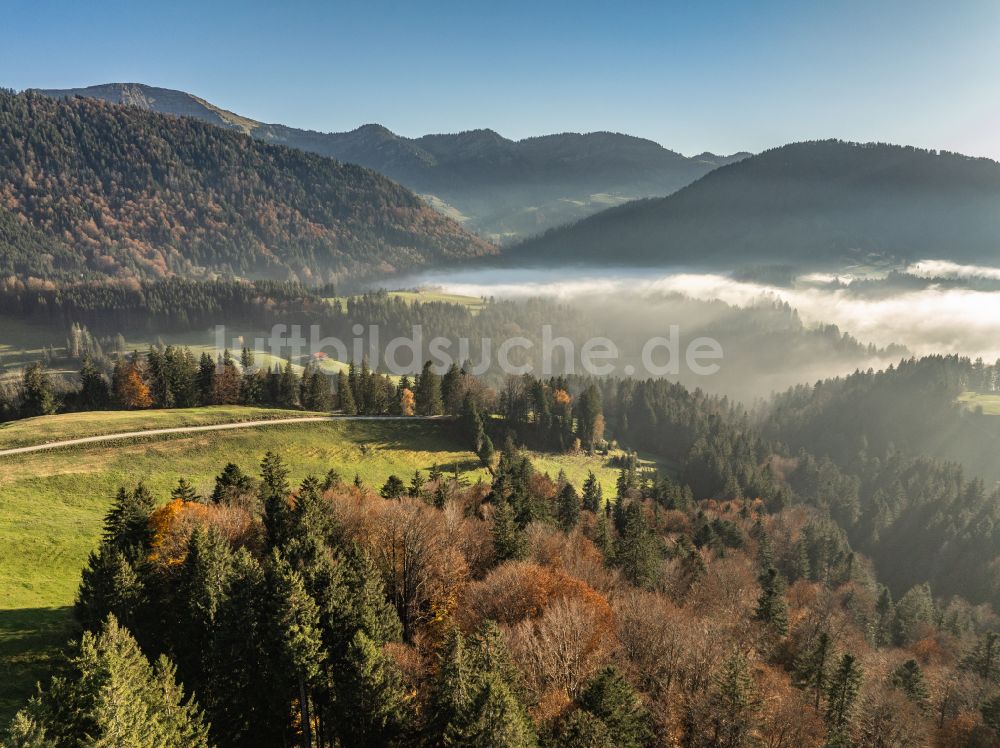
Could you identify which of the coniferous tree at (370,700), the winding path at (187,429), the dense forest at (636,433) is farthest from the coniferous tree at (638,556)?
the winding path at (187,429)

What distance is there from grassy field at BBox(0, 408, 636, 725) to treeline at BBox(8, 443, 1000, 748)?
16.9 feet

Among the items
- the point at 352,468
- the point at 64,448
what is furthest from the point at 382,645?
the point at 64,448

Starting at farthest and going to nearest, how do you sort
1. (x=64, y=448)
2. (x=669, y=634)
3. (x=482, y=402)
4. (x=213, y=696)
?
(x=482, y=402), (x=64, y=448), (x=669, y=634), (x=213, y=696)

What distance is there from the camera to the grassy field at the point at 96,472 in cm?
3938

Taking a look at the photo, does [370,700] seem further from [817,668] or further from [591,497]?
[591,497]

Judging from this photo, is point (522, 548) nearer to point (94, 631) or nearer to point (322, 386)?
point (94, 631)

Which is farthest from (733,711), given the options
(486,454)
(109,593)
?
(486,454)

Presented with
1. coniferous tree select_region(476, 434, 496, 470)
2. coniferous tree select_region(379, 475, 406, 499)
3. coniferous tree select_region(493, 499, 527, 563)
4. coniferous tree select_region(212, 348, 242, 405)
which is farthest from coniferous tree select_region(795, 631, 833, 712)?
coniferous tree select_region(212, 348, 242, 405)

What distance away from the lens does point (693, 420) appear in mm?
184625

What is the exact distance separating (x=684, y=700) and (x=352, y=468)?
7096 centimetres

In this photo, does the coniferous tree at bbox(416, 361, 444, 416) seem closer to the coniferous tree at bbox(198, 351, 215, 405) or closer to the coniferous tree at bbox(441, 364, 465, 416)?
the coniferous tree at bbox(441, 364, 465, 416)

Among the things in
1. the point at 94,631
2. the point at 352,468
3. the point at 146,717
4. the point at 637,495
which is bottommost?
the point at 637,495

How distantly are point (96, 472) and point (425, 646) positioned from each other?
59443mm

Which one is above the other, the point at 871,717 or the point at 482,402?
the point at 482,402
